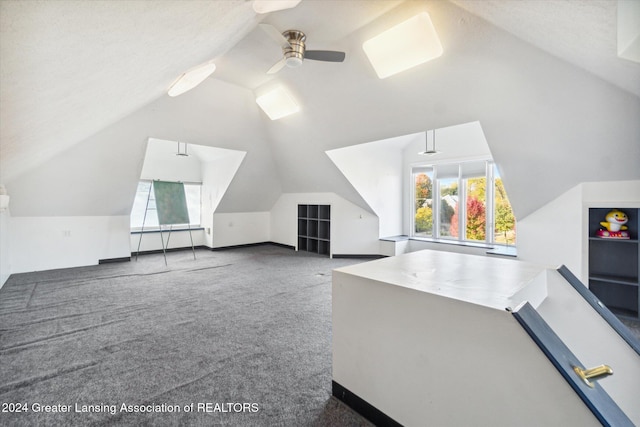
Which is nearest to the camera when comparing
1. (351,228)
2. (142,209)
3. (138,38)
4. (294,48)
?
(138,38)

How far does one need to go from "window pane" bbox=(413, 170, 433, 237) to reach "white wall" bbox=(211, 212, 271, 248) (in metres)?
4.56

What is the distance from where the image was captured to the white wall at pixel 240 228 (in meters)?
7.85

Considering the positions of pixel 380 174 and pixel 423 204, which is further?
pixel 423 204

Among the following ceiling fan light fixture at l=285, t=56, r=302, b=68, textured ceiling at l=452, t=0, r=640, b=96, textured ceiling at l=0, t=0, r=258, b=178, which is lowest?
textured ceiling at l=0, t=0, r=258, b=178

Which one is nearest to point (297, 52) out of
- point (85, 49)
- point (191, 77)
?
point (191, 77)

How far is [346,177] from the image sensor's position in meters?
6.00

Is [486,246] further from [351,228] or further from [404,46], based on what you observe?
[404,46]

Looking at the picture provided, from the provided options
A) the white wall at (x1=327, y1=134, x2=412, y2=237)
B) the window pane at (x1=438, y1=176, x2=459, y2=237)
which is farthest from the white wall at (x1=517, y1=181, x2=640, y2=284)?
the white wall at (x1=327, y1=134, x2=412, y2=237)

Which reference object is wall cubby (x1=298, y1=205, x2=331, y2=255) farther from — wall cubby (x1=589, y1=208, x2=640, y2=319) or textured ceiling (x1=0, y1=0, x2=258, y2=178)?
textured ceiling (x1=0, y1=0, x2=258, y2=178)

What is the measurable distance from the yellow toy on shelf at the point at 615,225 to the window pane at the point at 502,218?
88.2 inches

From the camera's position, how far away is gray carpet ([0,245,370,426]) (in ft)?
6.19

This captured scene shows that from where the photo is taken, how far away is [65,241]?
225 inches

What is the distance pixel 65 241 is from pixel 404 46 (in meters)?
7.15

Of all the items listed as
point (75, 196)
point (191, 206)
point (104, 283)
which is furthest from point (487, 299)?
point (191, 206)
